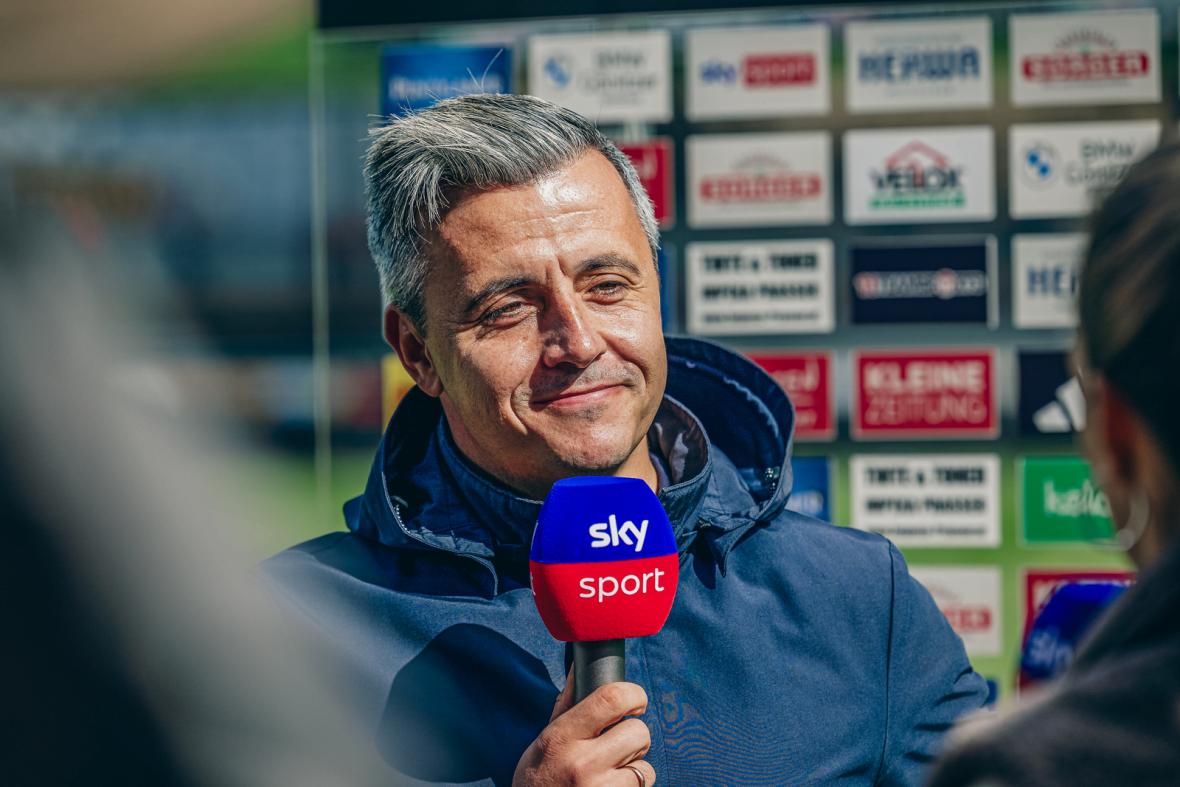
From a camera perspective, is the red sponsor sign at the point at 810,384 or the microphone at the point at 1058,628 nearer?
the microphone at the point at 1058,628

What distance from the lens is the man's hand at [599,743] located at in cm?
105

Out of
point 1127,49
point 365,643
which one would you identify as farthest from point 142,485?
point 1127,49

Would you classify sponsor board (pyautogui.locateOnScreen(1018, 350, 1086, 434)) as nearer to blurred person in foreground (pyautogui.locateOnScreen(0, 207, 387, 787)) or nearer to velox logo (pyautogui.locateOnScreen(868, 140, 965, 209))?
velox logo (pyautogui.locateOnScreen(868, 140, 965, 209))

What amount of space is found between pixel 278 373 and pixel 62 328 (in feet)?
9.75

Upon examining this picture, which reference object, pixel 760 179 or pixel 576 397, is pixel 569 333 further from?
pixel 760 179

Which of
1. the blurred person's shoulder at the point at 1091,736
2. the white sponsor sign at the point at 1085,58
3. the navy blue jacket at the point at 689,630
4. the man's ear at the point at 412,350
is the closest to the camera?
the blurred person's shoulder at the point at 1091,736

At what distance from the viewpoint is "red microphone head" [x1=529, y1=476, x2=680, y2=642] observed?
111 cm

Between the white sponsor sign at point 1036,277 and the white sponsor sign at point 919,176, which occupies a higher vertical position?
the white sponsor sign at point 919,176

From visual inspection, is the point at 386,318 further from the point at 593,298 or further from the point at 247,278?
the point at 247,278

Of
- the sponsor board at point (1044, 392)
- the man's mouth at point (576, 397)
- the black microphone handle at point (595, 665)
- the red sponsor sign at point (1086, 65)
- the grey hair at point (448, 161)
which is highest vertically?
the red sponsor sign at point (1086, 65)

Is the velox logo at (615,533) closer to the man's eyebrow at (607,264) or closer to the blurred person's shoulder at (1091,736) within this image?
the man's eyebrow at (607,264)

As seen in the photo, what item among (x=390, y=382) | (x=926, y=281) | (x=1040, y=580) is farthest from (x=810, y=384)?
(x=390, y=382)

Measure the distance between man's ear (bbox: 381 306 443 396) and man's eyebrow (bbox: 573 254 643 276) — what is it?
215 mm

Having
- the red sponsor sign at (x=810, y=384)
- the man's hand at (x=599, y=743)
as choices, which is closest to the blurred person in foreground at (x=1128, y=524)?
the man's hand at (x=599, y=743)
